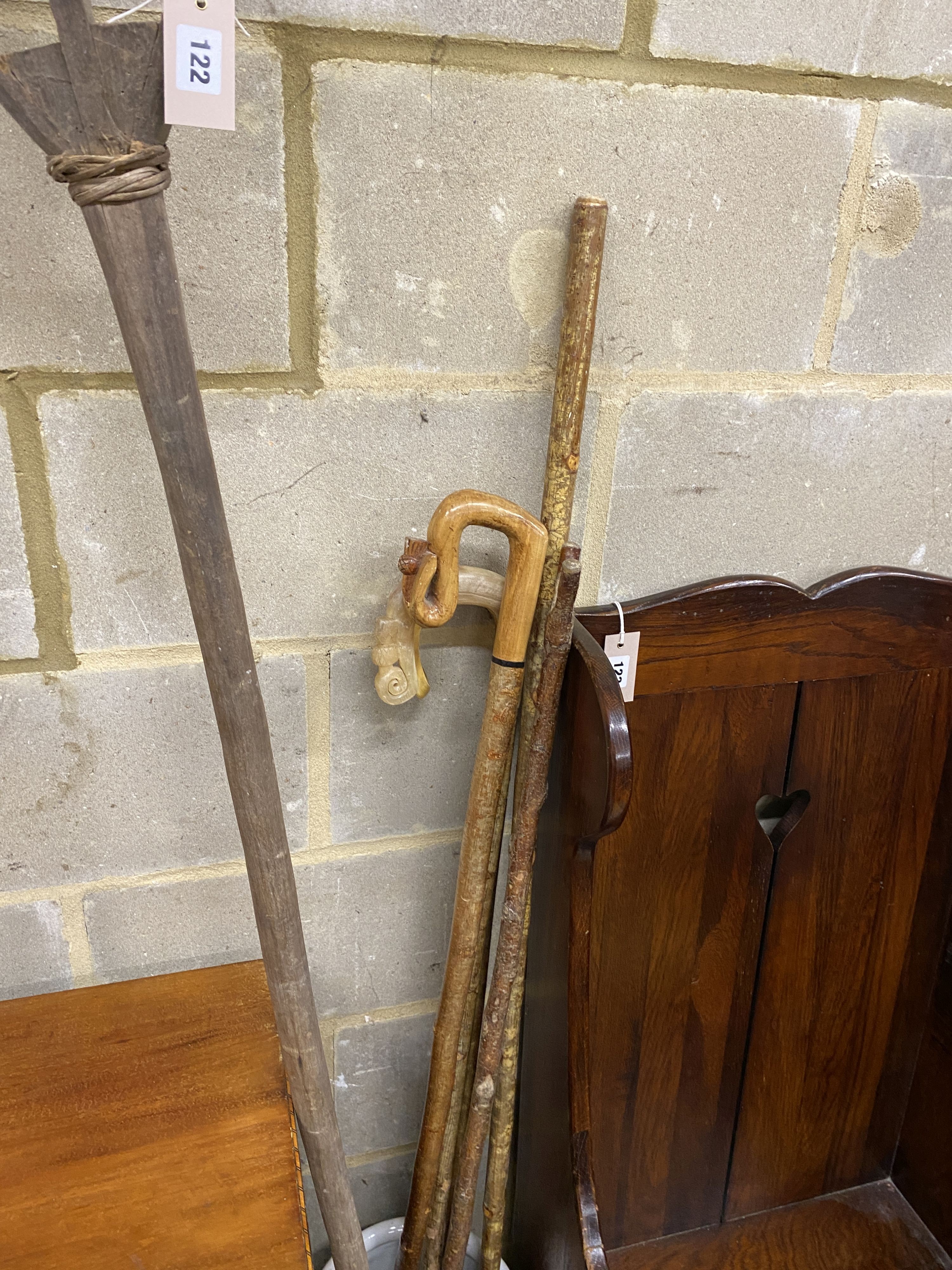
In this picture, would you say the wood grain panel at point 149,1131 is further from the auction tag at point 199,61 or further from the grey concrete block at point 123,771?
the auction tag at point 199,61

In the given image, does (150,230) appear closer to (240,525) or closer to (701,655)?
→ (240,525)

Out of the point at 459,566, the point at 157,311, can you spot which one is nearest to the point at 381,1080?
the point at 459,566

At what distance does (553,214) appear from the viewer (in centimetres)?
75

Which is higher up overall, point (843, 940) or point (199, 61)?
point (199, 61)

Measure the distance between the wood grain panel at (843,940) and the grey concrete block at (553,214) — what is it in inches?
15.9

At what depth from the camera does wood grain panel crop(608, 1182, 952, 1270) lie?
1.06m

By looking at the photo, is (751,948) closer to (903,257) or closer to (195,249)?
(903,257)

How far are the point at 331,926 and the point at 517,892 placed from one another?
9.8 inches

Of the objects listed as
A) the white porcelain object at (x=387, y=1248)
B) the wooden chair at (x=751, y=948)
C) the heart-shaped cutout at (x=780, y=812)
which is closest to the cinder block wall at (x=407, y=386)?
the wooden chair at (x=751, y=948)

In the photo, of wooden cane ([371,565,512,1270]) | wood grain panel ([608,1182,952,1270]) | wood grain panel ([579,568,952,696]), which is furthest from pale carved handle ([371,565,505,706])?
wood grain panel ([608,1182,952,1270])

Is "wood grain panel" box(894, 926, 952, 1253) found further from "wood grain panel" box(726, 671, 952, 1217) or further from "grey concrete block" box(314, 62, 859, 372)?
"grey concrete block" box(314, 62, 859, 372)

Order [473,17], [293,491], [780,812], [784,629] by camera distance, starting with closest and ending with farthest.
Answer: [473,17], [293,491], [784,629], [780,812]

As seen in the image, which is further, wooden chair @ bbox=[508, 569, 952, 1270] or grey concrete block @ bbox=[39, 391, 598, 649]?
wooden chair @ bbox=[508, 569, 952, 1270]

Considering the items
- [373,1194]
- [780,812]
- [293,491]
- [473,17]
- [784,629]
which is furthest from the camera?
[373,1194]
